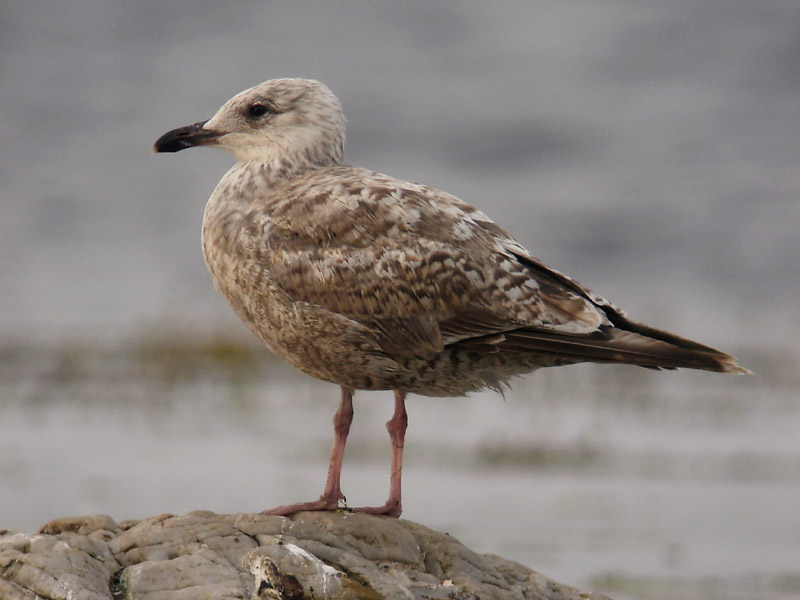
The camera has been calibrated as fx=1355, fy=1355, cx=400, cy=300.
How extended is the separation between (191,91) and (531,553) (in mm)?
15434

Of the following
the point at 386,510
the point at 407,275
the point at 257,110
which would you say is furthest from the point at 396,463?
the point at 257,110

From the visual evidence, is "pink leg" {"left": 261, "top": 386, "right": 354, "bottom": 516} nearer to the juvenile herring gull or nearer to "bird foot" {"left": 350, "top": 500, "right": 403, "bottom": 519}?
the juvenile herring gull

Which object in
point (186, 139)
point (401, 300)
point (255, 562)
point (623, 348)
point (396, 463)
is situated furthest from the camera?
point (186, 139)

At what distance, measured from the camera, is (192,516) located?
18.5 ft

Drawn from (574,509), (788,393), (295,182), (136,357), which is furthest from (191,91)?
(295,182)

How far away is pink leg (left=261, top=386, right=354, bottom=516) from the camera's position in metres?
5.94

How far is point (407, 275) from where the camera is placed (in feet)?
19.9

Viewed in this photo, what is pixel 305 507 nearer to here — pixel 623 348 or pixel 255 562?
pixel 255 562

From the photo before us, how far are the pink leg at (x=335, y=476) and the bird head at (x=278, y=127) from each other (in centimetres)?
130

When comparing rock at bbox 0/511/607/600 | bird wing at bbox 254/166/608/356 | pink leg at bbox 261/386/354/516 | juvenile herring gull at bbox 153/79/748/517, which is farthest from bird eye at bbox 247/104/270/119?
rock at bbox 0/511/607/600

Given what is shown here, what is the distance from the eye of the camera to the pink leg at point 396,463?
613 cm

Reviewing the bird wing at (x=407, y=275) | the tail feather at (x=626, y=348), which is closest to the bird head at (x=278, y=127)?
the bird wing at (x=407, y=275)

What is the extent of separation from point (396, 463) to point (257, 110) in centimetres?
198

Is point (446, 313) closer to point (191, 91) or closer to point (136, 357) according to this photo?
point (136, 357)
